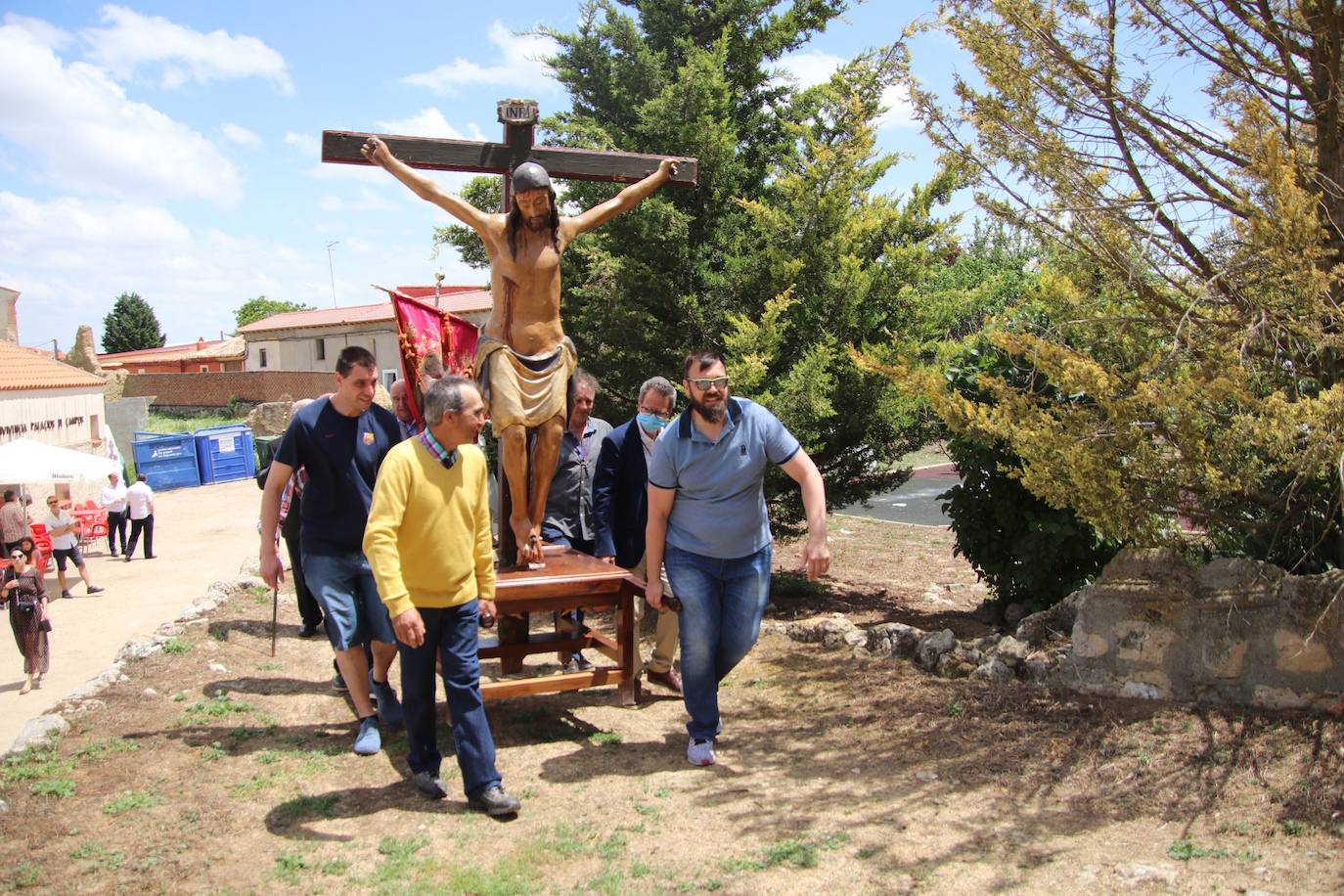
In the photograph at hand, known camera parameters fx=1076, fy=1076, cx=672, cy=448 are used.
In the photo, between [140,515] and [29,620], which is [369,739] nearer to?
[29,620]

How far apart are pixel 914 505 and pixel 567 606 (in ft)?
51.9

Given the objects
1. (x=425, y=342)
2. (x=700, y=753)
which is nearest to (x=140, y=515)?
(x=425, y=342)

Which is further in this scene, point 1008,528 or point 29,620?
point 29,620

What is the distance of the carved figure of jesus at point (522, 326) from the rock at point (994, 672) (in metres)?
2.50

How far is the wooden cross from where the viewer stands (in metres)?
5.80

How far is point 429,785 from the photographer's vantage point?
4582 millimetres

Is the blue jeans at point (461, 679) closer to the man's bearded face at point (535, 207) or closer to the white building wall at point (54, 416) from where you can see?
the man's bearded face at point (535, 207)

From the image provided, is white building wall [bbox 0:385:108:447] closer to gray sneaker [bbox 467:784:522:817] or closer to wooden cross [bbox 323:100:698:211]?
wooden cross [bbox 323:100:698:211]

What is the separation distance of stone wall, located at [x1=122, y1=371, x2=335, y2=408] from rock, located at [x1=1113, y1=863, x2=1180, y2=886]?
41031 millimetres

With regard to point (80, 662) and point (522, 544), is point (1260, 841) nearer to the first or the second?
point (522, 544)

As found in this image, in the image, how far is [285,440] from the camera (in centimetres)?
515

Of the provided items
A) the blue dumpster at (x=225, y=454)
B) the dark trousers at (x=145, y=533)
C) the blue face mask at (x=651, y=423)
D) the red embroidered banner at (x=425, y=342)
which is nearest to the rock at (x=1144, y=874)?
the blue face mask at (x=651, y=423)

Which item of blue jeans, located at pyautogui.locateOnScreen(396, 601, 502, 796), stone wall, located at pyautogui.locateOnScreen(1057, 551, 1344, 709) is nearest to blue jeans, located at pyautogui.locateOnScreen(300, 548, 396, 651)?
blue jeans, located at pyautogui.locateOnScreen(396, 601, 502, 796)

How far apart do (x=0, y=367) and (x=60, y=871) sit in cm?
1872
